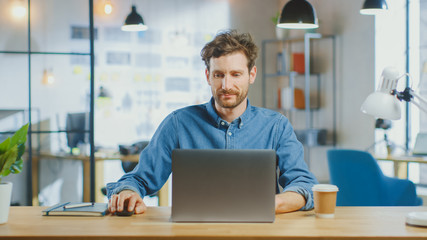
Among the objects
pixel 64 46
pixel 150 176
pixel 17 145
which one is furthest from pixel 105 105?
pixel 17 145

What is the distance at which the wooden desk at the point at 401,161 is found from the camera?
4604mm

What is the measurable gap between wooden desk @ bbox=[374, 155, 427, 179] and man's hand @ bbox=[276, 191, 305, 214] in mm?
2934

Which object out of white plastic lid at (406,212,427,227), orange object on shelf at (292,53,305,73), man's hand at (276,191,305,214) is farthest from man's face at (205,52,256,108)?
orange object on shelf at (292,53,305,73)

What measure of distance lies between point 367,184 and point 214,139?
1.95 meters

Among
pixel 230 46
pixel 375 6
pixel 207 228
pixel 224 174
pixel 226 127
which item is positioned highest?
pixel 375 6

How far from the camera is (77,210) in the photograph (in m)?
1.88

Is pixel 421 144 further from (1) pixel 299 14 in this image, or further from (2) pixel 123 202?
(2) pixel 123 202

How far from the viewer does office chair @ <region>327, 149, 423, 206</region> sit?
3746 millimetres

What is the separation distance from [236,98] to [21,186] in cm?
272

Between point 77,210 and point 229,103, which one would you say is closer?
point 77,210

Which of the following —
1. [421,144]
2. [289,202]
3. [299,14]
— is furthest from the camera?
[421,144]

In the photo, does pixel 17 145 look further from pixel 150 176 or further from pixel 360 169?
pixel 360 169

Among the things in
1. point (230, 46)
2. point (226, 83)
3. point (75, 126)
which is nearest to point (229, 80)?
point (226, 83)

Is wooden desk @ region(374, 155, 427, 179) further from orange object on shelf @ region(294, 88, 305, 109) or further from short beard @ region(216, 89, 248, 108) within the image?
short beard @ region(216, 89, 248, 108)
